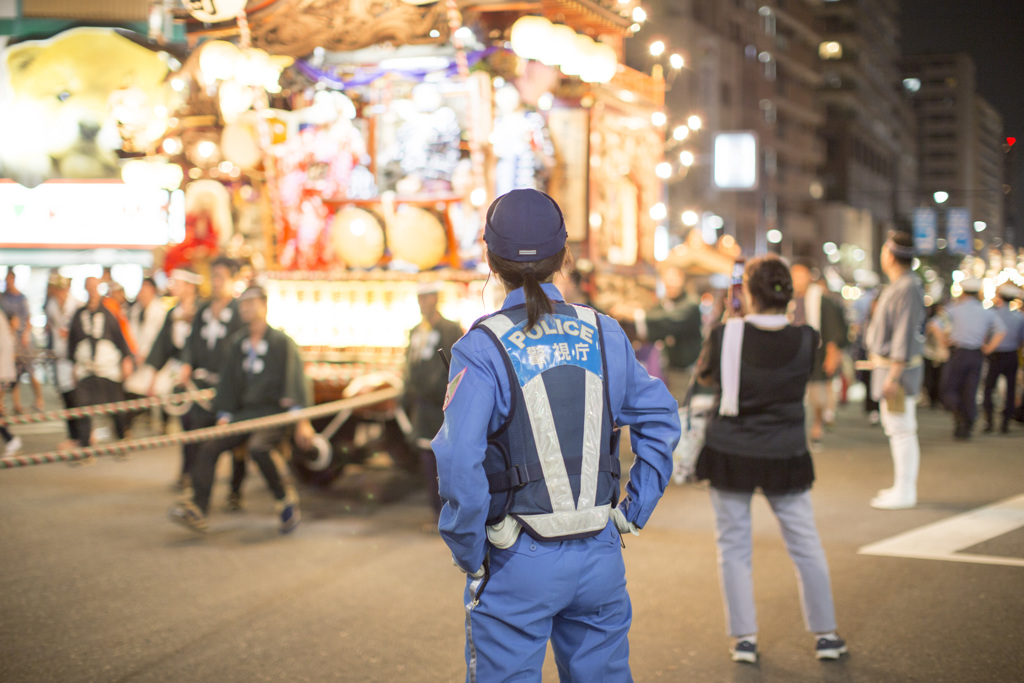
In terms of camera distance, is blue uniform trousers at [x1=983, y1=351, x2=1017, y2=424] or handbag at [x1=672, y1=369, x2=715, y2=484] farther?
blue uniform trousers at [x1=983, y1=351, x2=1017, y2=424]

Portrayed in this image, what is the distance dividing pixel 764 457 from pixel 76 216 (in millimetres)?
21893

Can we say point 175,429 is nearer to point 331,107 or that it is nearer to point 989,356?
point 331,107

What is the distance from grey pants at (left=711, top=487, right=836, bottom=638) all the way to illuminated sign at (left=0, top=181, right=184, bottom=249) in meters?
19.9

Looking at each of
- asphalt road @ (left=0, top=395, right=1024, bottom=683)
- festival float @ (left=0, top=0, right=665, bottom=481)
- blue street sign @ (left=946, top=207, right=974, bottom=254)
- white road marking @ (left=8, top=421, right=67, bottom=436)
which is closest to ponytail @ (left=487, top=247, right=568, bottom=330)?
asphalt road @ (left=0, top=395, right=1024, bottom=683)

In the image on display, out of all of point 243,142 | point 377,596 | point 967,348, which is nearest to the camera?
point 377,596

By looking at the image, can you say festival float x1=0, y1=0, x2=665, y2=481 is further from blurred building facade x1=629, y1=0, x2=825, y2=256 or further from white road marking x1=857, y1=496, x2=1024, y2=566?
blurred building facade x1=629, y1=0, x2=825, y2=256

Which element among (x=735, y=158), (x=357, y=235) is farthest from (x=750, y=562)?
(x=735, y=158)

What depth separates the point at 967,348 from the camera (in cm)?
1139

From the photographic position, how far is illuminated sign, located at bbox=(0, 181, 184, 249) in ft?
71.6

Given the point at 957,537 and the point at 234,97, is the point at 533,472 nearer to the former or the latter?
the point at 957,537

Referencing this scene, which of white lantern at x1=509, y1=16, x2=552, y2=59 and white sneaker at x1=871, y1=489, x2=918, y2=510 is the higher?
white lantern at x1=509, y1=16, x2=552, y2=59

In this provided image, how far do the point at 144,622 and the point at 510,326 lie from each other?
354 cm

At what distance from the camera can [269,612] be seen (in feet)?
16.7

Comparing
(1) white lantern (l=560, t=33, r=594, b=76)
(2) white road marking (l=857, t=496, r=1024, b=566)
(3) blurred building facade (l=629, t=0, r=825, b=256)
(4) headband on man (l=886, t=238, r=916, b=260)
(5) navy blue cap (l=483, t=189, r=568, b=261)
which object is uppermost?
(3) blurred building facade (l=629, t=0, r=825, b=256)
